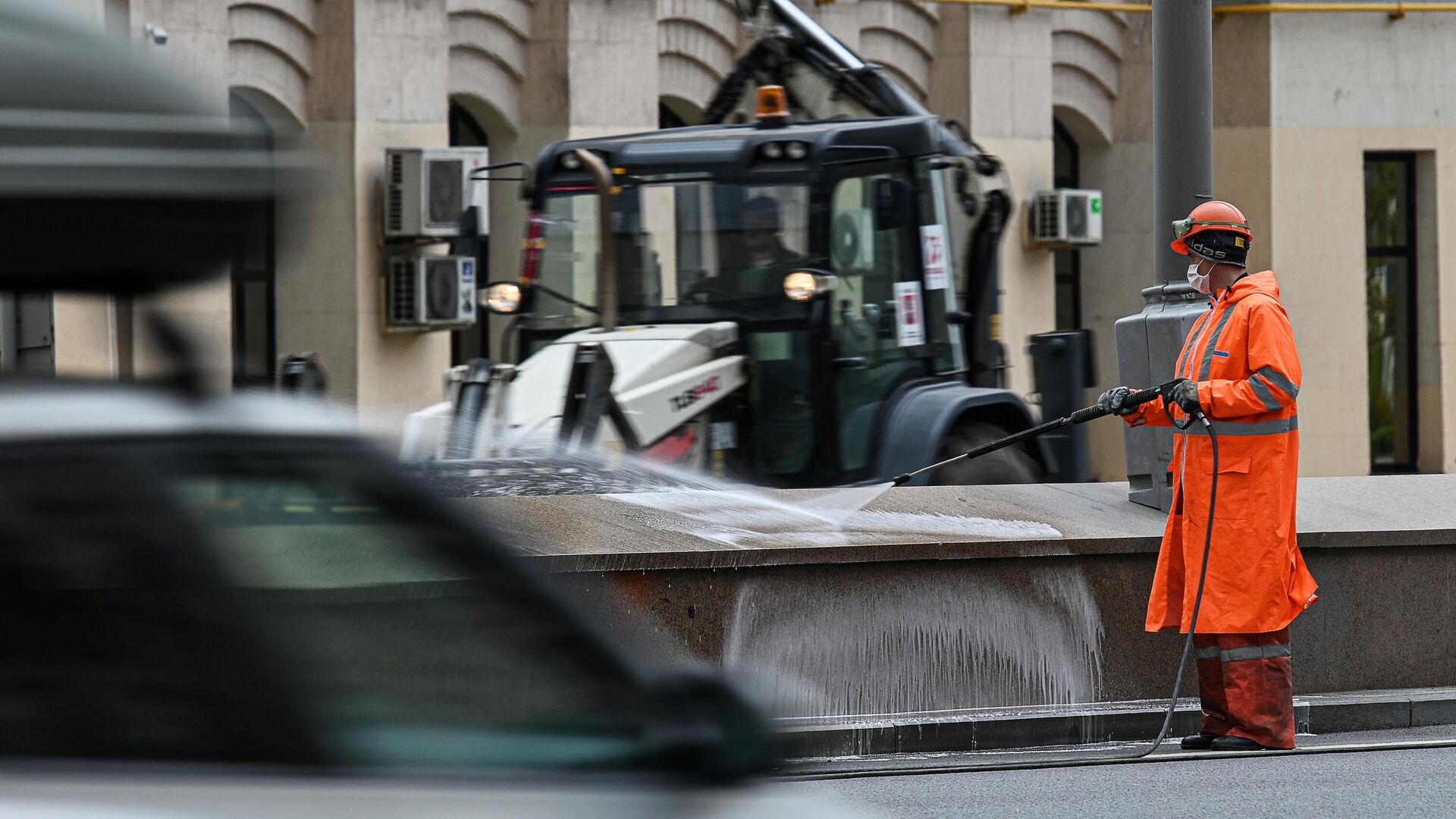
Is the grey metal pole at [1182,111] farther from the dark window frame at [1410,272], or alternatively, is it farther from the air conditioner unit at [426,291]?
the dark window frame at [1410,272]

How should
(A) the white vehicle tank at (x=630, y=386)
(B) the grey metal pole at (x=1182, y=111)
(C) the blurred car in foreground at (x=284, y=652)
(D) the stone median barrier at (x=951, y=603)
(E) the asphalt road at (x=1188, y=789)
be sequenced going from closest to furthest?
(C) the blurred car in foreground at (x=284, y=652)
(E) the asphalt road at (x=1188, y=789)
(D) the stone median barrier at (x=951, y=603)
(B) the grey metal pole at (x=1182, y=111)
(A) the white vehicle tank at (x=630, y=386)

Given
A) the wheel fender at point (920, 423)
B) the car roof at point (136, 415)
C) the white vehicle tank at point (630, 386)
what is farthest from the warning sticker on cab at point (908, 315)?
the car roof at point (136, 415)

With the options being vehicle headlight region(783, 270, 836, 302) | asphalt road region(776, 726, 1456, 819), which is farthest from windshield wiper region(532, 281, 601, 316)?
asphalt road region(776, 726, 1456, 819)

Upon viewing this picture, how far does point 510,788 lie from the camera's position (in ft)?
6.45

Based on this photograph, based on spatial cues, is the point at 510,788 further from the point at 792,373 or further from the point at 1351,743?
the point at 792,373

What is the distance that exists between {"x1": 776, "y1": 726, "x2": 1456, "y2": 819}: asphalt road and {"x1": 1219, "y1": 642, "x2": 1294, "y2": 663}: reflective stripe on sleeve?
1.18 ft

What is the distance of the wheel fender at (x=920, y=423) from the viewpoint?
9.51 metres

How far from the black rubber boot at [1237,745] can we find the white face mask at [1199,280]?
1.61 meters

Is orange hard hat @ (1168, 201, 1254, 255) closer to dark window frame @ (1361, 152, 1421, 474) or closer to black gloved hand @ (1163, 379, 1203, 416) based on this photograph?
black gloved hand @ (1163, 379, 1203, 416)

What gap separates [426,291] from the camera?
54.0ft

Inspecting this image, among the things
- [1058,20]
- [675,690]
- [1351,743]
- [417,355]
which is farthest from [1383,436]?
[675,690]

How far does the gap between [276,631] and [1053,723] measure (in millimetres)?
5393

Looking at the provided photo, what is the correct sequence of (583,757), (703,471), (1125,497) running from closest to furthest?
(583,757), (1125,497), (703,471)

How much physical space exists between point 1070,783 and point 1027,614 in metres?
0.93
